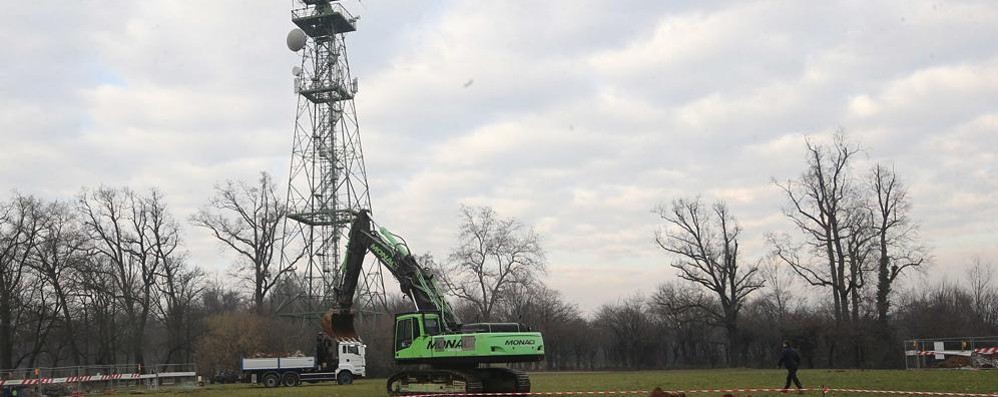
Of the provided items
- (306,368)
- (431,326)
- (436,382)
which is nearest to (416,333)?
(431,326)

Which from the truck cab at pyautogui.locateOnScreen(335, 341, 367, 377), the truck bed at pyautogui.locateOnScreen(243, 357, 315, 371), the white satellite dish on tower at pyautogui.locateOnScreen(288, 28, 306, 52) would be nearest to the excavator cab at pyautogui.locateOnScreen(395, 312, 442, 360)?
the truck cab at pyautogui.locateOnScreen(335, 341, 367, 377)

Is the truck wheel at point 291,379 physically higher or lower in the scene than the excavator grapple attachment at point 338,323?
lower

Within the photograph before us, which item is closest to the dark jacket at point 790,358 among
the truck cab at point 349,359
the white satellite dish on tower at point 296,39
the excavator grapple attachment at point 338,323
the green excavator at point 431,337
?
the green excavator at point 431,337

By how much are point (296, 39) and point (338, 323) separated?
30179 mm

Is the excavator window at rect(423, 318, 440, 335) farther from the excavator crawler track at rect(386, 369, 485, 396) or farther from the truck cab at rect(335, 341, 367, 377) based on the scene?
the truck cab at rect(335, 341, 367, 377)

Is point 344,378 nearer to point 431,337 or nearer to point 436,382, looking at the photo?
point 436,382

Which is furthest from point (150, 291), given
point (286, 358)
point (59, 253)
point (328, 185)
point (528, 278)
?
point (528, 278)

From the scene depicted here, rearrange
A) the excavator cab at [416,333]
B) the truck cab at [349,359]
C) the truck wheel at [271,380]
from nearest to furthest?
A: the excavator cab at [416,333]
the truck wheel at [271,380]
the truck cab at [349,359]

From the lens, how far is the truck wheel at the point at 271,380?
4156 centimetres

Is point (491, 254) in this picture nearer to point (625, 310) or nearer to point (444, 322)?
point (625, 310)

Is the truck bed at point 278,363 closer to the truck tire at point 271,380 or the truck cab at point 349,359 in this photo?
the truck tire at point 271,380

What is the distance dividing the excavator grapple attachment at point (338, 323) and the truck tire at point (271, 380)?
15.3 m

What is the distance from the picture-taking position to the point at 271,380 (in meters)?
41.7

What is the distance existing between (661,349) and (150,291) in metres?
43.7
